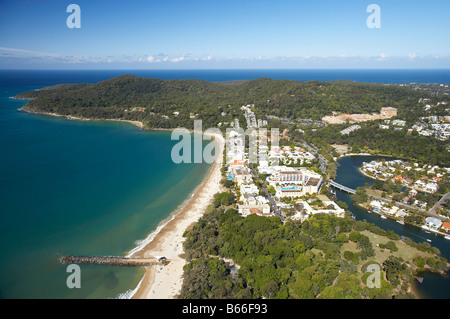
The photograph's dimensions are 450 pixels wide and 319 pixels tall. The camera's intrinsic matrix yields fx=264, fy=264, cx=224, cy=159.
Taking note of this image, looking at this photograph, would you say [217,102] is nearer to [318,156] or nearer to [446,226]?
[318,156]

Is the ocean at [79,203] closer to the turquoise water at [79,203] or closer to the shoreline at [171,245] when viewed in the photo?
the turquoise water at [79,203]

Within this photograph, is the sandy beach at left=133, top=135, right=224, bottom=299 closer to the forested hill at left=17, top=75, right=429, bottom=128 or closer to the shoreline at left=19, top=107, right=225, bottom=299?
the shoreline at left=19, top=107, right=225, bottom=299

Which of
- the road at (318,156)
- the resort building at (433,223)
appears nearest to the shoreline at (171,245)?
the road at (318,156)

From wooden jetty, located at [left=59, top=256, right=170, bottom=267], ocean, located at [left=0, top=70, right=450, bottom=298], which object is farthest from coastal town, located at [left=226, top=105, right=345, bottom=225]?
wooden jetty, located at [left=59, top=256, right=170, bottom=267]

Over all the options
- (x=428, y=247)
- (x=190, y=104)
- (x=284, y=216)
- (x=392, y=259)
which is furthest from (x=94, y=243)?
(x=190, y=104)

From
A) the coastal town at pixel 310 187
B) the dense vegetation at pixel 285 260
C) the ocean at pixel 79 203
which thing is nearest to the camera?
the dense vegetation at pixel 285 260
